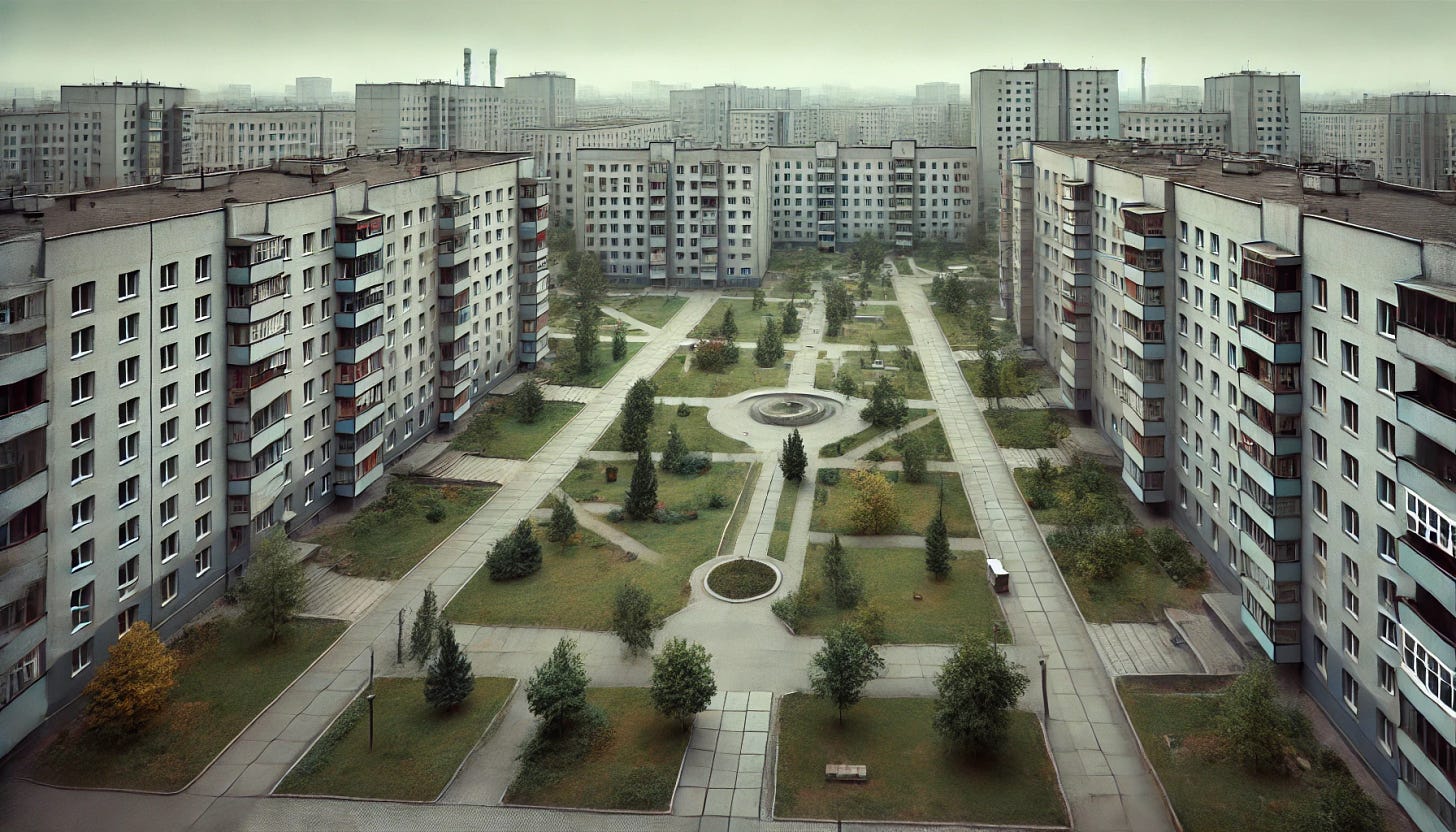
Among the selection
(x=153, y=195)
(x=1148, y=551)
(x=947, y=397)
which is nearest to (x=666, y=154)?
(x=947, y=397)

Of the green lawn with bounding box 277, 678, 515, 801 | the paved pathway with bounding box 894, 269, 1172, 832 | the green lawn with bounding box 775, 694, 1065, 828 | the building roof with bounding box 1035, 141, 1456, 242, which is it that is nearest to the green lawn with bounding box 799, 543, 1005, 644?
the paved pathway with bounding box 894, 269, 1172, 832

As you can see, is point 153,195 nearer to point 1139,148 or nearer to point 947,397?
point 947,397

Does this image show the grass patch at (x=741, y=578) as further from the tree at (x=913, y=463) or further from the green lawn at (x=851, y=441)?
the green lawn at (x=851, y=441)

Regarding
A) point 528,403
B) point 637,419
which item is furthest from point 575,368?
point 637,419

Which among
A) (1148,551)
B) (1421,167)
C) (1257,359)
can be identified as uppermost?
(1421,167)

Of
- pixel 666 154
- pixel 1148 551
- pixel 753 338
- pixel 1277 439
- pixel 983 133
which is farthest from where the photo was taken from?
pixel 983 133

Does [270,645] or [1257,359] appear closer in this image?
[1257,359]

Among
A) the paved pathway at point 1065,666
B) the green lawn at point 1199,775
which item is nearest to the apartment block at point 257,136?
the paved pathway at point 1065,666
